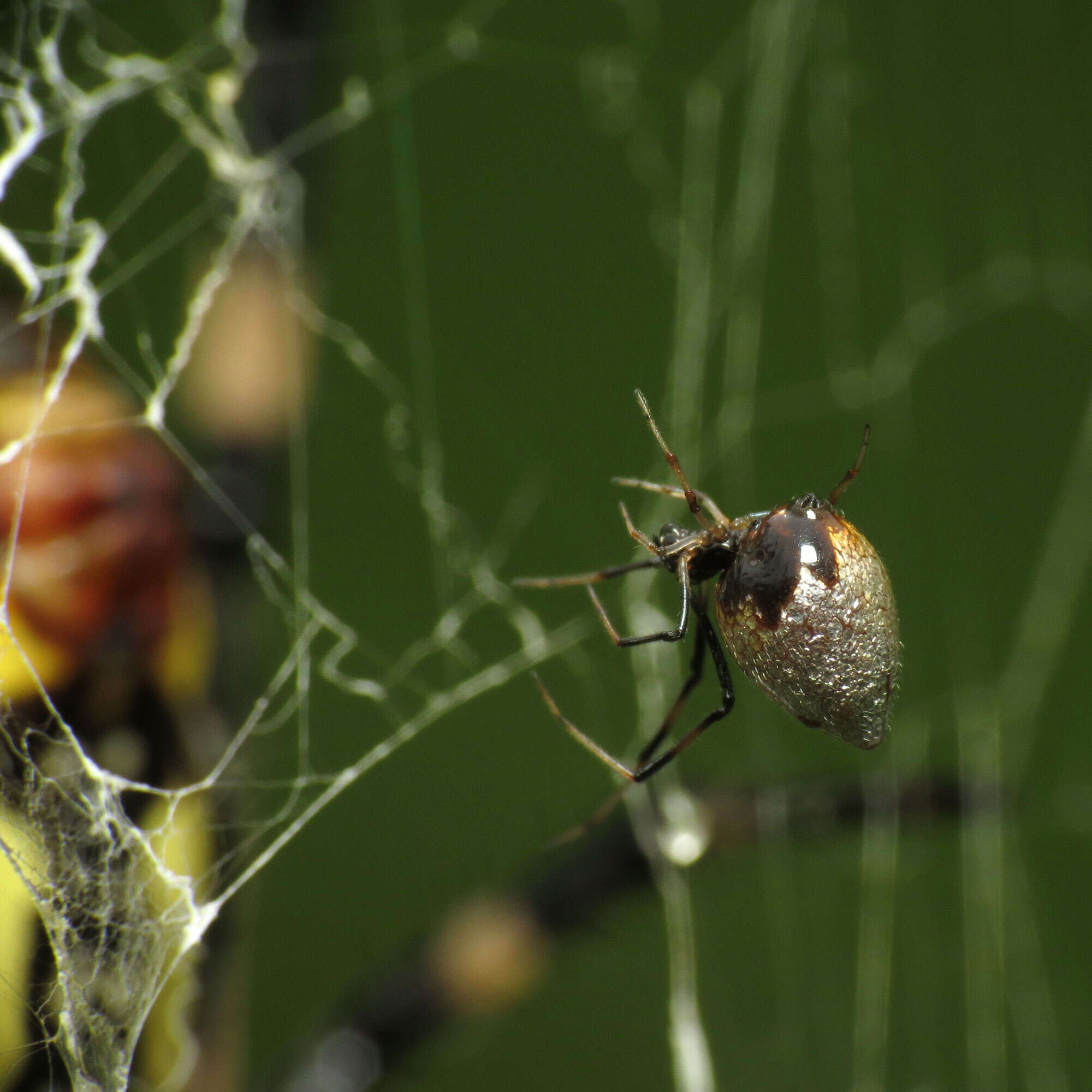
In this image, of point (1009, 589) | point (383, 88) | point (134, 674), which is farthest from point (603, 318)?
point (134, 674)

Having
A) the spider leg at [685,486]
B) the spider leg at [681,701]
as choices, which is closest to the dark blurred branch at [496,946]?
the spider leg at [681,701]

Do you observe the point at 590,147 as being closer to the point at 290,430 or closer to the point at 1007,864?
the point at 290,430

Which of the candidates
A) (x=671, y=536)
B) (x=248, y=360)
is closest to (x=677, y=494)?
(x=671, y=536)

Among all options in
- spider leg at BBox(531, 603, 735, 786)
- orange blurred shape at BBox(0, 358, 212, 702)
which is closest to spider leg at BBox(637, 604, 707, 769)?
spider leg at BBox(531, 603, 735, 786)

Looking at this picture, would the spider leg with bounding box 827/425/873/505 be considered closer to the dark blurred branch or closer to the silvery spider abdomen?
the silvery spider abdomen

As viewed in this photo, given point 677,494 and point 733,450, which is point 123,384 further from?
point 733,450

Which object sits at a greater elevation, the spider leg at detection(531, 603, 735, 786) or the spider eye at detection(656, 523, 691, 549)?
the spider eye at detection(656, 523, 691, 549)

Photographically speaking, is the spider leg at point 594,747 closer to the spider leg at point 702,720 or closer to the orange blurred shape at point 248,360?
the spider leg at point 702,720

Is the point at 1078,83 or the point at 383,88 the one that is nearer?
the point at 383,88
